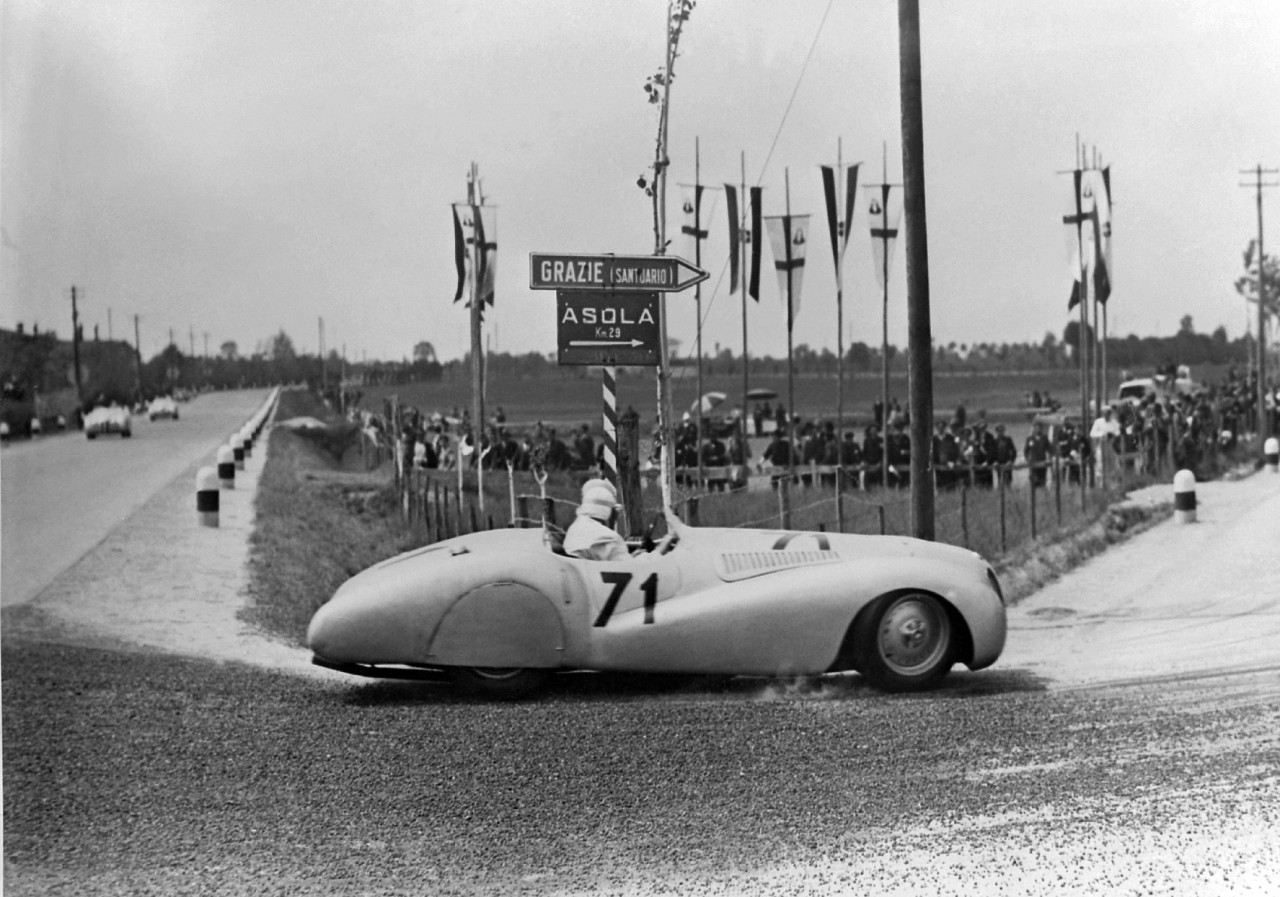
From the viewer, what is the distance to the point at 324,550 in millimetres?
6859

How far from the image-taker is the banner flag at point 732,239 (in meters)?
6.77

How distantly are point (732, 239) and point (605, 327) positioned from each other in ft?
3.65

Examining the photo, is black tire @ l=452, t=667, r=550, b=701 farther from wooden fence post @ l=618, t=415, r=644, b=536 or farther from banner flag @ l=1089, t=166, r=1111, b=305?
banner flag @ l=1089, t=166, r=1111, b=305

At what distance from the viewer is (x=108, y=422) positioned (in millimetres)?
6926

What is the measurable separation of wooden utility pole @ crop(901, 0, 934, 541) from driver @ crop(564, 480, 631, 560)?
227 centimetres

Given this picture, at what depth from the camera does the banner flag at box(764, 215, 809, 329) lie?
696cm

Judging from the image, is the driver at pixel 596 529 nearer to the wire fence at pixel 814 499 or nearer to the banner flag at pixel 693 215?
the wire fence at pixel 814 499

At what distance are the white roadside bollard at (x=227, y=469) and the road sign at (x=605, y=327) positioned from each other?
8.84 feet

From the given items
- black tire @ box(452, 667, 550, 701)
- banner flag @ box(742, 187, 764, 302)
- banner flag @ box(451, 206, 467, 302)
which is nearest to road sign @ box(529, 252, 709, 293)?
banner flag @ box(451, 206, 467, 302)

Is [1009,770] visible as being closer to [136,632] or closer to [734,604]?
[734,604]

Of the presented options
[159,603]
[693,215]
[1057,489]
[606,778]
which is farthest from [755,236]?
[1057,489]

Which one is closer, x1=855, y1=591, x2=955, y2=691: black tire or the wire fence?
x1=855, y1=591, x2=955, y2=691: black tire

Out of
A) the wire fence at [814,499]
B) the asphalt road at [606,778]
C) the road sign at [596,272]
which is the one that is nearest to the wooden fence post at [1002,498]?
the wire fence at [814,499]

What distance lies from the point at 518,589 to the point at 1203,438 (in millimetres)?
8660
